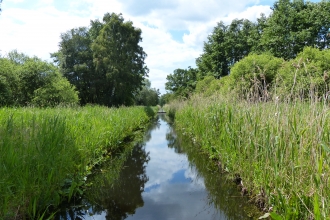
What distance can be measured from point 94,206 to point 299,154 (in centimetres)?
305

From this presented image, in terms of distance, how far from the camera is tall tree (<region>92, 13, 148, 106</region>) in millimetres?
26625

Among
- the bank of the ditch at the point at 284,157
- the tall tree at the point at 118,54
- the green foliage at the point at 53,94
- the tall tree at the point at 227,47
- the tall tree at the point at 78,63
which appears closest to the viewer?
the bank of the ditch at the point at 284,157

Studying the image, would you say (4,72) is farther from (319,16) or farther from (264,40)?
(319,16)

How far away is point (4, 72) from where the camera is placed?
16.9 meters

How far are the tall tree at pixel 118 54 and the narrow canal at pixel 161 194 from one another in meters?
21.3

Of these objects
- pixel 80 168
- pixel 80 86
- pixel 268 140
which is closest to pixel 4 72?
pixel 80 86

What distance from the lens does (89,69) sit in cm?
3059

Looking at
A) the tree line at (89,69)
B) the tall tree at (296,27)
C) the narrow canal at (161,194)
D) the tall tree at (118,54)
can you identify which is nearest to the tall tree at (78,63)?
the tree line at (89,69)

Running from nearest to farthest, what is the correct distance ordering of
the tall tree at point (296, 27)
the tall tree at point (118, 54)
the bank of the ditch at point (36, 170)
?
the bank of the ditch at point (36, 170)
the tall tree at point (296, 27)
the tall tree at point (118, 54)

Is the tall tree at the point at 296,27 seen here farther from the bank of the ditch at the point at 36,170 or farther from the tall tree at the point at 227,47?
the bank of the ditch at the point at 36,170

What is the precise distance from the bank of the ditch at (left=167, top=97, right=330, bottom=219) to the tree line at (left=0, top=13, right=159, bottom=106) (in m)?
16.0

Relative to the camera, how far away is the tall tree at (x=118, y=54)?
26625 mm

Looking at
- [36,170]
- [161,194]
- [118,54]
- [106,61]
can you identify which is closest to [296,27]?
[118,54]

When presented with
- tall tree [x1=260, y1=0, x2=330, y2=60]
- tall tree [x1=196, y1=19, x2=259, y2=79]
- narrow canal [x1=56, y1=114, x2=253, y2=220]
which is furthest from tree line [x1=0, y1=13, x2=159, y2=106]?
tall tree [x1=260, y1=0, x2=330, y2=60]
